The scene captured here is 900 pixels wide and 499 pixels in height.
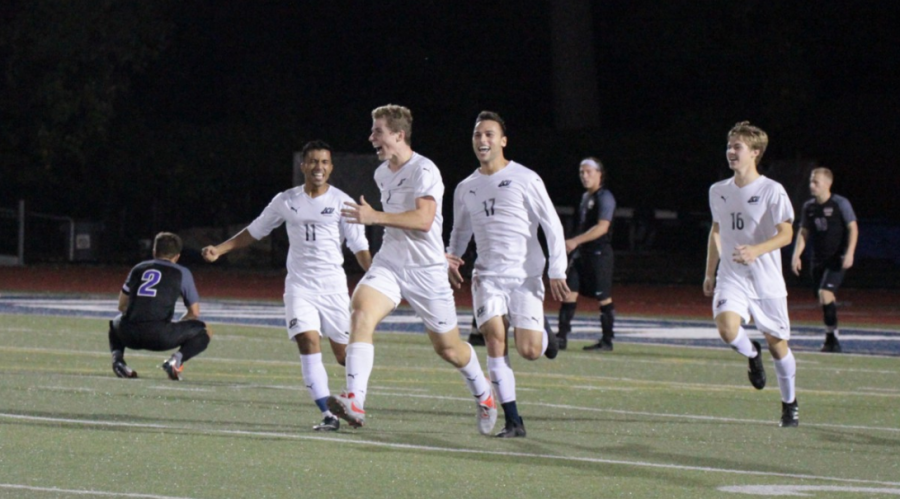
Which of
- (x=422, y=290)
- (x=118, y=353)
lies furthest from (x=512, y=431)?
(x=118, y=353)

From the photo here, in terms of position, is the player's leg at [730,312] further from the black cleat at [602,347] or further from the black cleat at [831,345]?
the black cleat at [831,345]

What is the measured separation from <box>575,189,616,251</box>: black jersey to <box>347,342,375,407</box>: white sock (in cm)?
720

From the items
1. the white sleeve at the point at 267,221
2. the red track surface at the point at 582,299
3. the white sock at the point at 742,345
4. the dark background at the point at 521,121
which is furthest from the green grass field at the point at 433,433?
the dark background at the point at 521,121

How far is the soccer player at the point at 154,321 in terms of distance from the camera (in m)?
13.9

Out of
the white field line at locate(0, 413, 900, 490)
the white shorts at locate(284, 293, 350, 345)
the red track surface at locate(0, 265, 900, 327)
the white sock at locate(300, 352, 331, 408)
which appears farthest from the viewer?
the red track surface at locate(0, 265, 900, 327)

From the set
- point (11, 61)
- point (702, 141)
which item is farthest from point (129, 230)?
point (702, 141)

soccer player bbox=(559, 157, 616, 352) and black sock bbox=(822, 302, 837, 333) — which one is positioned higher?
soccer player bbox=(559, 157, 616, 352)

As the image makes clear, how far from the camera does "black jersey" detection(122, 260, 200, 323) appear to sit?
1395 centimetres

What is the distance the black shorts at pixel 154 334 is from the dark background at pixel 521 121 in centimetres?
2476

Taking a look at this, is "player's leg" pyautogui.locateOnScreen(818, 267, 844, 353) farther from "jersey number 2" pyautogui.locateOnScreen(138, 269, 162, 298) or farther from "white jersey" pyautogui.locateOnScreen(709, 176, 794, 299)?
"jersey number 2" pyautogui.locateOnScreen(138, 269, 162, 298)

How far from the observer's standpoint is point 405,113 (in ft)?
33.8

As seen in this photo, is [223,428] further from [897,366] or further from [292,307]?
[897,366]

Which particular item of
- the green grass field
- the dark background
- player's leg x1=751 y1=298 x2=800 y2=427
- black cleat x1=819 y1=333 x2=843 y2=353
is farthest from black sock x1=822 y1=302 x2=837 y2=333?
the dark background

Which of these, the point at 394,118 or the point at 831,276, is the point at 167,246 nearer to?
the point at 394,118
